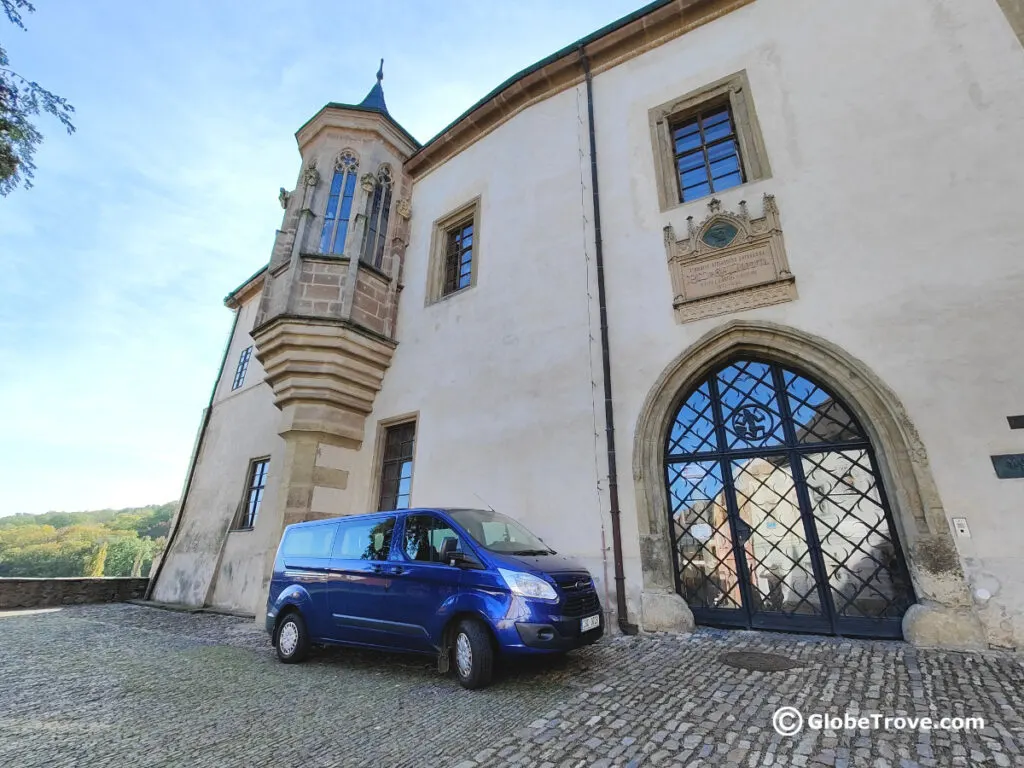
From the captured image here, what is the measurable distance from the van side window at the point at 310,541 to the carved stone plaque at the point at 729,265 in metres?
5.36

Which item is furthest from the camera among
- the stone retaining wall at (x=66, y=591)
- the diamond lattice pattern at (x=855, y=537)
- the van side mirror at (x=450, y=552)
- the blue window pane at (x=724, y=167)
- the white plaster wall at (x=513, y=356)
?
the stone retaining wall at (x=66, y=591)

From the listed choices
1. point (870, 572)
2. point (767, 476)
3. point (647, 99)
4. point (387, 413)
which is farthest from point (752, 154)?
point (387, 413)

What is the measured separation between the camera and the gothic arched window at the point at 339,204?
934 cm

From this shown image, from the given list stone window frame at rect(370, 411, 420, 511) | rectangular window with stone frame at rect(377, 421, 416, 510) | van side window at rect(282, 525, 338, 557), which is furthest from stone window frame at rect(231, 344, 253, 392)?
van side window at rect(282, 525, 338, 557)

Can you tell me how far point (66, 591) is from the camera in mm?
11688

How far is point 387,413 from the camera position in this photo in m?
9.23

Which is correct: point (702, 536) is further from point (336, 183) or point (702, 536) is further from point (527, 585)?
point (336, 183)

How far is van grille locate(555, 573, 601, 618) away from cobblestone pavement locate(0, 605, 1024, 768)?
0.52 m

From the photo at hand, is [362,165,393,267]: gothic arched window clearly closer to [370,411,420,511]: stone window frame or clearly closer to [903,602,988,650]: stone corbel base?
[370,411,420,511]: stone window frame

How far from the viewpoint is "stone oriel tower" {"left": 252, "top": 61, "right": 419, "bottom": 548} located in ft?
28.0

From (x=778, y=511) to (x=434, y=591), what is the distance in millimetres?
4215

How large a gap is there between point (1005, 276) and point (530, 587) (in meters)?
6.02

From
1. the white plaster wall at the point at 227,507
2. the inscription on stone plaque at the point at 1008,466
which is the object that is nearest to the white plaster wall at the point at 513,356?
the white plaster wall at the point at 227,507

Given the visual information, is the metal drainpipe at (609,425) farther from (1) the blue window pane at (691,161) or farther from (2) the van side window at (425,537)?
(2) the van side window at (425,537)
